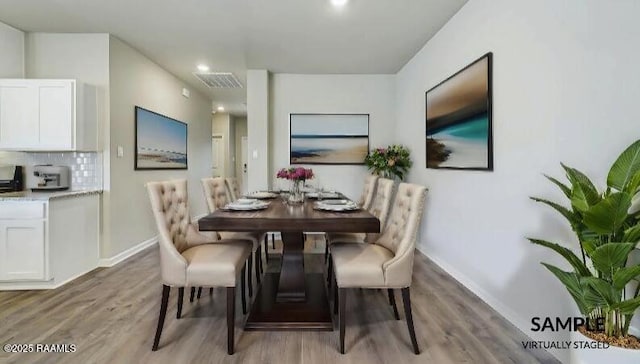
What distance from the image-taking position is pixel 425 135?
13.0 feet

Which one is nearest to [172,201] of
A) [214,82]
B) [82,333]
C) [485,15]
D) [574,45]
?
[82,333]

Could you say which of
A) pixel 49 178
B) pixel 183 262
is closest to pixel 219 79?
pixel 49 178

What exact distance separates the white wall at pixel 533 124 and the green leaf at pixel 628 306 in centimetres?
57

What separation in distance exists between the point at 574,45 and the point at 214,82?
5.20 m

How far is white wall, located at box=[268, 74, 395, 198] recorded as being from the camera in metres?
5.18

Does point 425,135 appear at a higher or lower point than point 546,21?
lower

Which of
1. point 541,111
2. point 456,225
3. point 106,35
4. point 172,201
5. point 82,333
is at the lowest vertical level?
→ point 82,333

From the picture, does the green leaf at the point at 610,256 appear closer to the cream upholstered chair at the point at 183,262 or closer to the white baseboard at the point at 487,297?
the white baseboard at the point at 487,297

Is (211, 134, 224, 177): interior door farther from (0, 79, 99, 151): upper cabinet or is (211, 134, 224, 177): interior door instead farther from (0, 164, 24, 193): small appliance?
(0, 79, 99, 151): upper cabinet

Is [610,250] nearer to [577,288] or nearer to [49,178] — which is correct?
A: [577,288]

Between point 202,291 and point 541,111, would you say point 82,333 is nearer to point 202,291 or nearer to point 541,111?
point 202,291

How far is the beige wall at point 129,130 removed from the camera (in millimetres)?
3701

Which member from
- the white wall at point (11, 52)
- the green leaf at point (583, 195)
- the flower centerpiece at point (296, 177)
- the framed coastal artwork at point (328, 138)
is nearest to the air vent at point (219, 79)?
the framed coastal artwork at point (328, 138)

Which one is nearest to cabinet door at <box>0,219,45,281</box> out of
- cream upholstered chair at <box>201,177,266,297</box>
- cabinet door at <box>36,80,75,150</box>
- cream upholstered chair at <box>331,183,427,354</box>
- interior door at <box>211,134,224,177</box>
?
cabinet door at <box>36,80,75,150</box>
